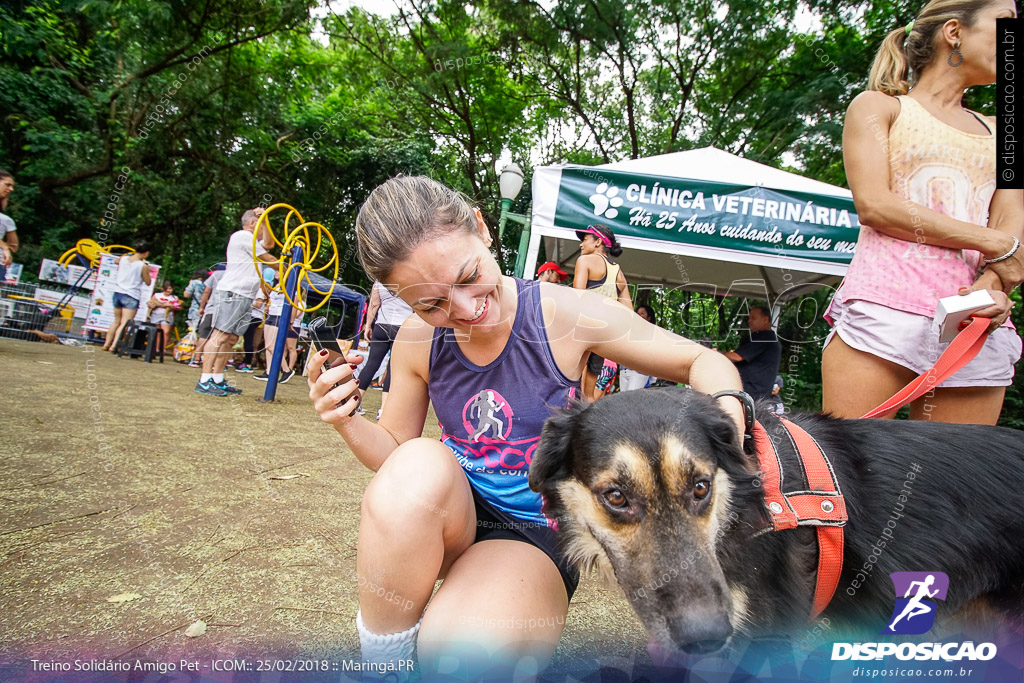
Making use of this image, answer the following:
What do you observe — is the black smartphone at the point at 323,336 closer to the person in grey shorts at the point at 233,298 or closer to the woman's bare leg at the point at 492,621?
the woman's bare leg at the point at 492,621

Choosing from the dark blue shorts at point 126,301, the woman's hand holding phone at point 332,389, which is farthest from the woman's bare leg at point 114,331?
the woman's hand holding phone at point 332,389

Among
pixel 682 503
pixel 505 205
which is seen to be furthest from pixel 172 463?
pixel 505 205

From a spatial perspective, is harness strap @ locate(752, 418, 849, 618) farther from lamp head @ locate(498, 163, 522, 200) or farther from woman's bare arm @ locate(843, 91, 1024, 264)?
lamp head @ locate(498, 163, 522, 200)

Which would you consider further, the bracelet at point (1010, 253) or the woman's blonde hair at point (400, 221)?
the bracelet at point (1010, 253)

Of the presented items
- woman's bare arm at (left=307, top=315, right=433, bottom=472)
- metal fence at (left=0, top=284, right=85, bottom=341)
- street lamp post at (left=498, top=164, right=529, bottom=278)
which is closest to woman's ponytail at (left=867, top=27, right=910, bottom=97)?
woman's bare arm at (left=307, top=315, right=433, bottom=472)

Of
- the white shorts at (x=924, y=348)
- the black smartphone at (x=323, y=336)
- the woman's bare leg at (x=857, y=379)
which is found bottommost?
the black smartphone at (x=323, y=336)

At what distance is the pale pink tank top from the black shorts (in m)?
1.49

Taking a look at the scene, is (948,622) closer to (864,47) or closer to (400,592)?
(400,592)

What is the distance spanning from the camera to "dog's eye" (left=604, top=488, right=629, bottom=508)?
1.46 m

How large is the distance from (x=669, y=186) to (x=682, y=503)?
506 cm

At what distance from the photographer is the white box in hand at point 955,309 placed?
5.53ft

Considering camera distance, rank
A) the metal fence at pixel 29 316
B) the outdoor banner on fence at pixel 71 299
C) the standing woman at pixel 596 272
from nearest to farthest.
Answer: the standing woman at pixel 596 272, the metal fence at pixel 29 316, the outdoor banner on fence at pixel 71 299

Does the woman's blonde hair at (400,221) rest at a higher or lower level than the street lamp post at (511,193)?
lower

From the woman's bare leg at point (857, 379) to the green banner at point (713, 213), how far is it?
396 centimetres
